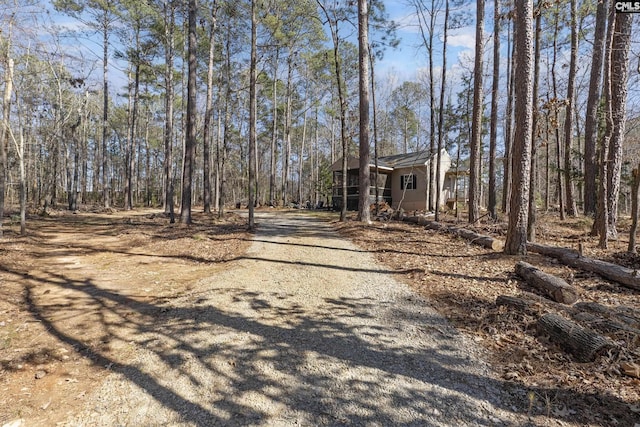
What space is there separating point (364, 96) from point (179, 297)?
400 inches

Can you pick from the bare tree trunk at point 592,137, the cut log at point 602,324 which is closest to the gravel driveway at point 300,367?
the cut log at point 602,324

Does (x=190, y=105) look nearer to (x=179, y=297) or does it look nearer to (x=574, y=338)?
(x=179, y=297)

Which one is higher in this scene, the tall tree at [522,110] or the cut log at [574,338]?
the tall tree at [522,110]

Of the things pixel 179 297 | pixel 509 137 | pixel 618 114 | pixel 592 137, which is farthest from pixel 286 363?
pixel 509 137

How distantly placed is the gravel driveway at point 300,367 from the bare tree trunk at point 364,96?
7622 mm

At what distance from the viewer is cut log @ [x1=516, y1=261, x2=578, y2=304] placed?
4.12 m

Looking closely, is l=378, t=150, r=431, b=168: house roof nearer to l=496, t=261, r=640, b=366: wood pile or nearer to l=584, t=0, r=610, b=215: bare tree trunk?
l=584, t=0, r=610, b=215: bare tree trunk

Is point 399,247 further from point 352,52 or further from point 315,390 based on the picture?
point 352,52

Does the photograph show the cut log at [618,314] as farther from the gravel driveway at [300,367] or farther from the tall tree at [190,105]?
the tall tree at [190,105]

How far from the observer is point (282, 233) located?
10609 mm

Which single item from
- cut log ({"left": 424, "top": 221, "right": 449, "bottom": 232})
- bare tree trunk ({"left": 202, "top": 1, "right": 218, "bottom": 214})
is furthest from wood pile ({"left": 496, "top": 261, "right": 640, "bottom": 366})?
bare tree trunk ({"left": 202, "top": 1, "right": 218, "bottom": 214})

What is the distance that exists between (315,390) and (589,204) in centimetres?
1397

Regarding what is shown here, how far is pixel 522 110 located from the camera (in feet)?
20.4

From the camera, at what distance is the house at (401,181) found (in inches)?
834
